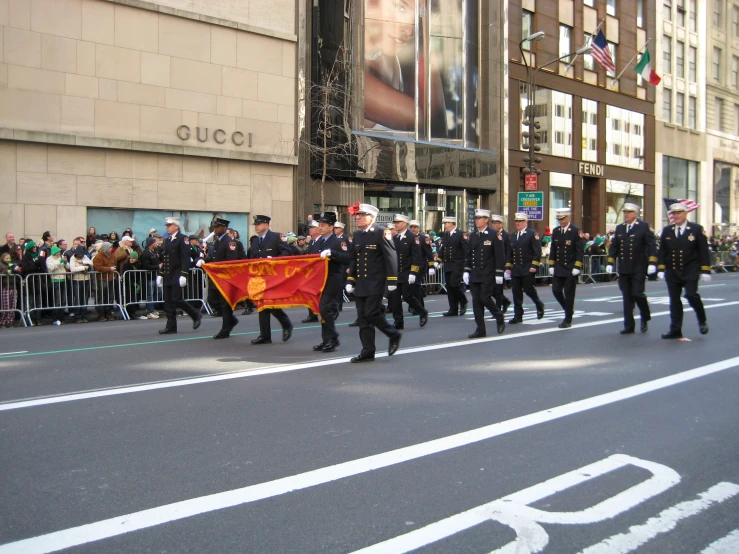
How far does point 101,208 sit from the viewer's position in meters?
21.7

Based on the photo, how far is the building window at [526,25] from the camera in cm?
3722

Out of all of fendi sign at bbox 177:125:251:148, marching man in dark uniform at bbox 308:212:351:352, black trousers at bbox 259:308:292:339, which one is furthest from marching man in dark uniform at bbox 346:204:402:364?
fendi sign at bbox 177:125:251:148

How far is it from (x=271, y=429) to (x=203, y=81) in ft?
65.1

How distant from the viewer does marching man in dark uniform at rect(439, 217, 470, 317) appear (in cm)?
1540

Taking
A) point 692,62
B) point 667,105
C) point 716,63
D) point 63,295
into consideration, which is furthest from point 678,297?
point 716,63

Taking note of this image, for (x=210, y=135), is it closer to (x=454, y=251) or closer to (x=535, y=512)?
(x=454, y=251)

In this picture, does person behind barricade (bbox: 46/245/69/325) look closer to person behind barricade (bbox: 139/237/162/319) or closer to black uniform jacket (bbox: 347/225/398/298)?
person behind barricade (bbox: 139/237/162/319)

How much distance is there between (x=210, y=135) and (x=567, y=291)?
14743mm

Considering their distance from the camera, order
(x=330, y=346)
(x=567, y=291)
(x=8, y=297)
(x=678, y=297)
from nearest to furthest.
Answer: (x=330, y=346)
(x=678, y=297)
(x=567, y=291)
(x=8, y=297)

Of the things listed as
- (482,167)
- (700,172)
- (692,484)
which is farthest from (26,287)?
(700,172)

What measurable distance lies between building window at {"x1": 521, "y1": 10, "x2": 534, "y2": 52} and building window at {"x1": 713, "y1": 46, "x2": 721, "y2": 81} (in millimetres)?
23574

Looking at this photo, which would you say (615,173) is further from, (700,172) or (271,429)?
(271,429)

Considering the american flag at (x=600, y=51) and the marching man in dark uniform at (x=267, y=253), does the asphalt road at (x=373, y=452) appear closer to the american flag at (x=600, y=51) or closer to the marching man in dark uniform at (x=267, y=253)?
the marching man in dark uniform at (x=267, y=253)

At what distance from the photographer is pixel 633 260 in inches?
475
